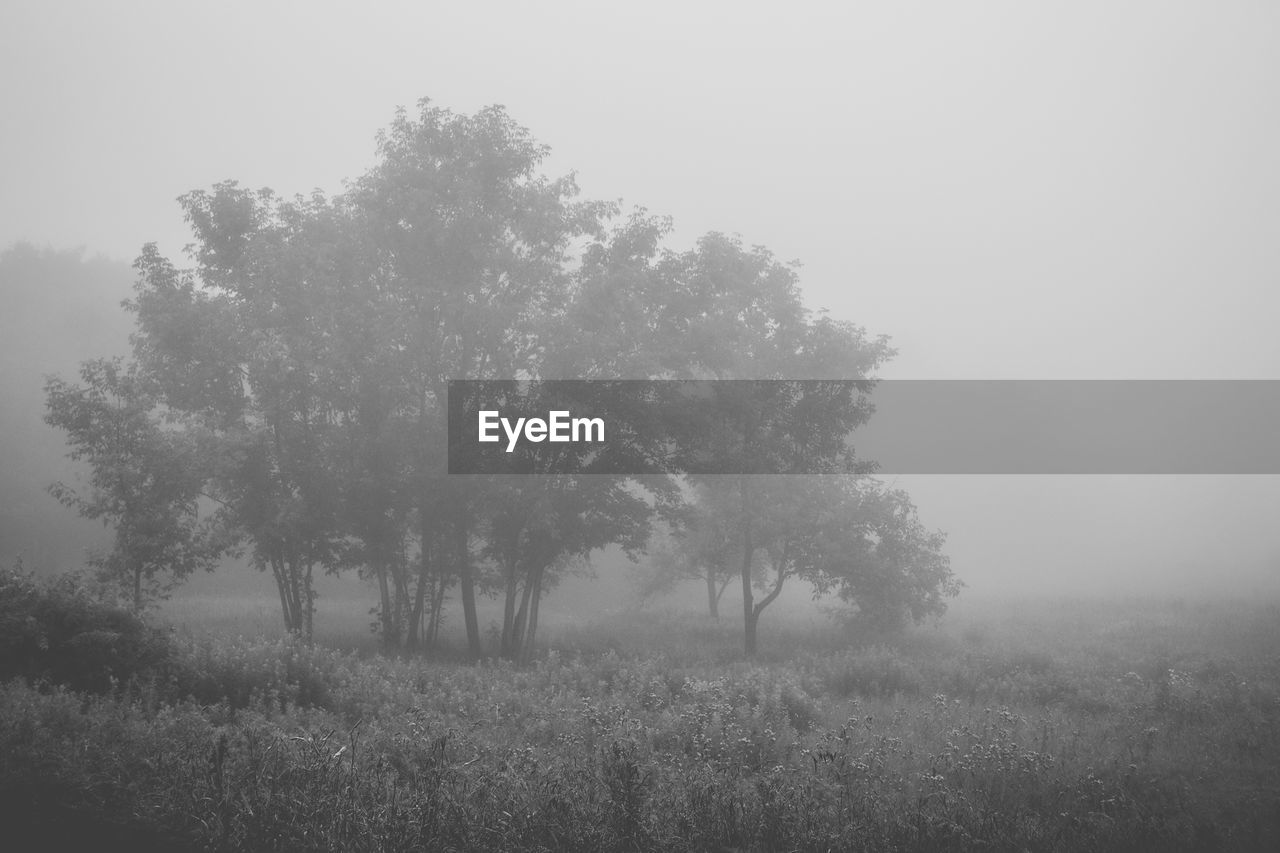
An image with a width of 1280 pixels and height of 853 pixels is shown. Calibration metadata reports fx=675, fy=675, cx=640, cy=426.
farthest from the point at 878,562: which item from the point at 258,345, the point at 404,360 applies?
the point at 258,345

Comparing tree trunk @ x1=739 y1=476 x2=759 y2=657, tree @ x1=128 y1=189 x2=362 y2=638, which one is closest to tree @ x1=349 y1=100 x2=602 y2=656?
tree @ x1=128 y1=189 x2=362 y2=638

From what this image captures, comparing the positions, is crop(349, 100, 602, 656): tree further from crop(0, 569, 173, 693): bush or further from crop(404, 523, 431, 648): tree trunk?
crop(0, 569, 173, 693): bush

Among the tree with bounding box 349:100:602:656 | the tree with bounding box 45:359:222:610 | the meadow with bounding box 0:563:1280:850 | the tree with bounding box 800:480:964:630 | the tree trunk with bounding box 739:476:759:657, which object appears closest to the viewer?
the meadow with bounding box 0:563:1280:850

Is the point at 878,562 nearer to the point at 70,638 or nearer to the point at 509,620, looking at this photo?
the point at 509,620

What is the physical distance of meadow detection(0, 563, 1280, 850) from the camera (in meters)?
5.79

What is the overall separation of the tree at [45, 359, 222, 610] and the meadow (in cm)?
778

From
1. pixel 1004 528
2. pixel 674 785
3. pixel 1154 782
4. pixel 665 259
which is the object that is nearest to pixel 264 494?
pixel 665 259

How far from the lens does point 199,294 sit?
69.3ft

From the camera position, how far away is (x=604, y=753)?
7438 mm

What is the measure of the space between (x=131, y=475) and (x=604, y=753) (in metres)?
17.6

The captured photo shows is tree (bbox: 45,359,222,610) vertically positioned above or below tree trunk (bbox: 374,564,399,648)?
above

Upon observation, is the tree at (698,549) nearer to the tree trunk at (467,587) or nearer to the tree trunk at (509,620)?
the tree trunk at (509,620)

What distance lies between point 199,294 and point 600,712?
62.2 feet

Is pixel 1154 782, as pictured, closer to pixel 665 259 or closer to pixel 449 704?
pixel 449 704
